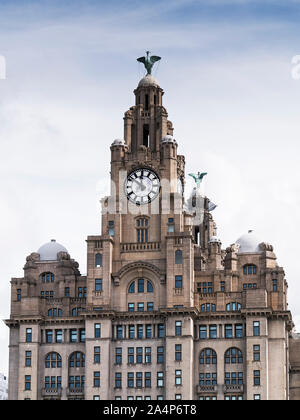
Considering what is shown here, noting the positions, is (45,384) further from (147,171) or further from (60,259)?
(147,171)

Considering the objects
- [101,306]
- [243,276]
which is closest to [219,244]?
[243,276]

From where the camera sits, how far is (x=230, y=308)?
146m

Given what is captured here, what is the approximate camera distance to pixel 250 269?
151 metres

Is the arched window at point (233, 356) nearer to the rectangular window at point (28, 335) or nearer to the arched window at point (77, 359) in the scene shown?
the arched window at point (77, 359)

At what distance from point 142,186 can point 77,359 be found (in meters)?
24.1

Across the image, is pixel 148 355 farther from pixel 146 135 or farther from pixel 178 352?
pixel 146 135

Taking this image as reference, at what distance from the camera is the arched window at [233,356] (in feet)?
472

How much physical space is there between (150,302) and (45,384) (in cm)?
1676

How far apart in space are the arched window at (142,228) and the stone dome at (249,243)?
12.2m

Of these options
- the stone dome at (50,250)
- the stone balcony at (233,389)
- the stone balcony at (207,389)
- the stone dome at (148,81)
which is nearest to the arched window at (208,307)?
the stone balcony at (207,389)

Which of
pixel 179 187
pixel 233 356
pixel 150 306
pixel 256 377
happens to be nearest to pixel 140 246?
pixel 150 306

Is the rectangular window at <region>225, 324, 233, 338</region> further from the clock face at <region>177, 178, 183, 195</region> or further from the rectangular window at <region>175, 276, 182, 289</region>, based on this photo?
the clock face at <region>177, 178, 183, 195</region>
